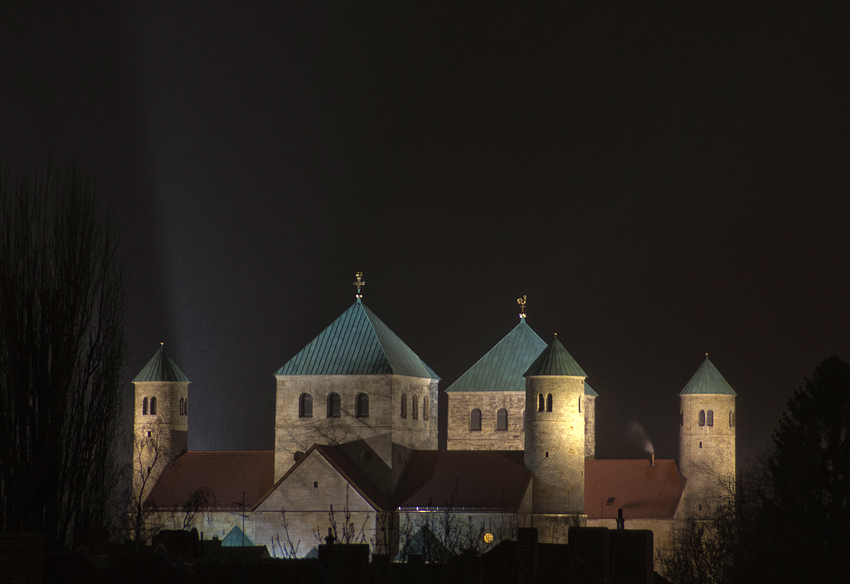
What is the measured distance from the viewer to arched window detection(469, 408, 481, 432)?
3565 inches

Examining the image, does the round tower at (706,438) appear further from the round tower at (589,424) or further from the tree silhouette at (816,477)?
the tree silhouette at (816,477)

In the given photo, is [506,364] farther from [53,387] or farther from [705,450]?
[53,387]

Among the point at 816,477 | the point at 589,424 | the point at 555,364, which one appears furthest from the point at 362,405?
the point at 816,477

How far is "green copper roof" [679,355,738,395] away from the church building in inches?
3.3

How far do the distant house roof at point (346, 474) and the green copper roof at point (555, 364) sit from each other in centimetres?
963

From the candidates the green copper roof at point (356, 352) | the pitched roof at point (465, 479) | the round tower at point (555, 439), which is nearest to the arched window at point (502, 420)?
the green copper roof at point (356, 352)

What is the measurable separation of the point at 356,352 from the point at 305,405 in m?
3.87

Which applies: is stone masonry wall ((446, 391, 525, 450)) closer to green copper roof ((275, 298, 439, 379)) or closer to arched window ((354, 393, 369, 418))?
green copper roof ((275, 298, 439, 379))

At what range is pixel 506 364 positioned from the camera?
92062mm

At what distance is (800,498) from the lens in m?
61.4

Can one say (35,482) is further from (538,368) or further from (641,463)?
(641,463)

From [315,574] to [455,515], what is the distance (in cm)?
3819

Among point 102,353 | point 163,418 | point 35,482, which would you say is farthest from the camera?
point 163,418

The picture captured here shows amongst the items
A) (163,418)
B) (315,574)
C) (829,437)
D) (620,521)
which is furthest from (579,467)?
(315,574)
